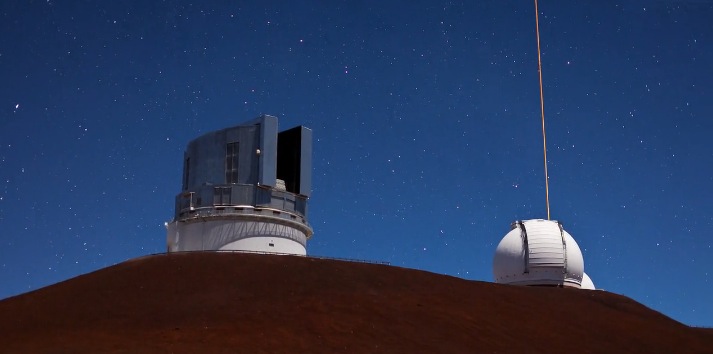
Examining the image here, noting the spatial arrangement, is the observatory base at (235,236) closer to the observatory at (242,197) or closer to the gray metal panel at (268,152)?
the observatory at (242,197)

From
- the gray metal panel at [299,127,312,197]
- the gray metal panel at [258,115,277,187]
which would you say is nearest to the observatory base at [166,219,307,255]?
the gray metal panel at [258,115,277,187]

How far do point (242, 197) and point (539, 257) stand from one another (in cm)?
1360

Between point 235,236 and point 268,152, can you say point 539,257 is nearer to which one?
point 268,152

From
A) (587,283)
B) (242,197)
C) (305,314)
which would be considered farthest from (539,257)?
(305,314)

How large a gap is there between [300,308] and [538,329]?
764 centimetres

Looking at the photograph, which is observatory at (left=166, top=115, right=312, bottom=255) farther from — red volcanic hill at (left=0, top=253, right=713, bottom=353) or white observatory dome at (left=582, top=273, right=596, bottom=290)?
white observatory dome at (left=582, top=273, right=596, bottom=290)

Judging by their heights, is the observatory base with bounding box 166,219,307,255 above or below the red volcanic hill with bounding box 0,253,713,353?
above

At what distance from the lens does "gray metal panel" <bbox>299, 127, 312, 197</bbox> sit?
33562 millimetres

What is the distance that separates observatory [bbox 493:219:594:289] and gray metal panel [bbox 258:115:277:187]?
11558 mm

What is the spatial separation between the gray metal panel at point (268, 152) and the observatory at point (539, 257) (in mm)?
11558

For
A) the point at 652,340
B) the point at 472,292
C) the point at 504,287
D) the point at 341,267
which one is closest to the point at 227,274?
the point at 341,267

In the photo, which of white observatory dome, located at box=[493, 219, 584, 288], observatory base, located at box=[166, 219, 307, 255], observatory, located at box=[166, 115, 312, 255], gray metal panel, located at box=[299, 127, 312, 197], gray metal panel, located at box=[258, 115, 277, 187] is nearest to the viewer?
observatory base, located at box=[166, 219, 307, 255]

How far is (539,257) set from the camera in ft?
108

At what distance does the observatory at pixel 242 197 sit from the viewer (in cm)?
3123
